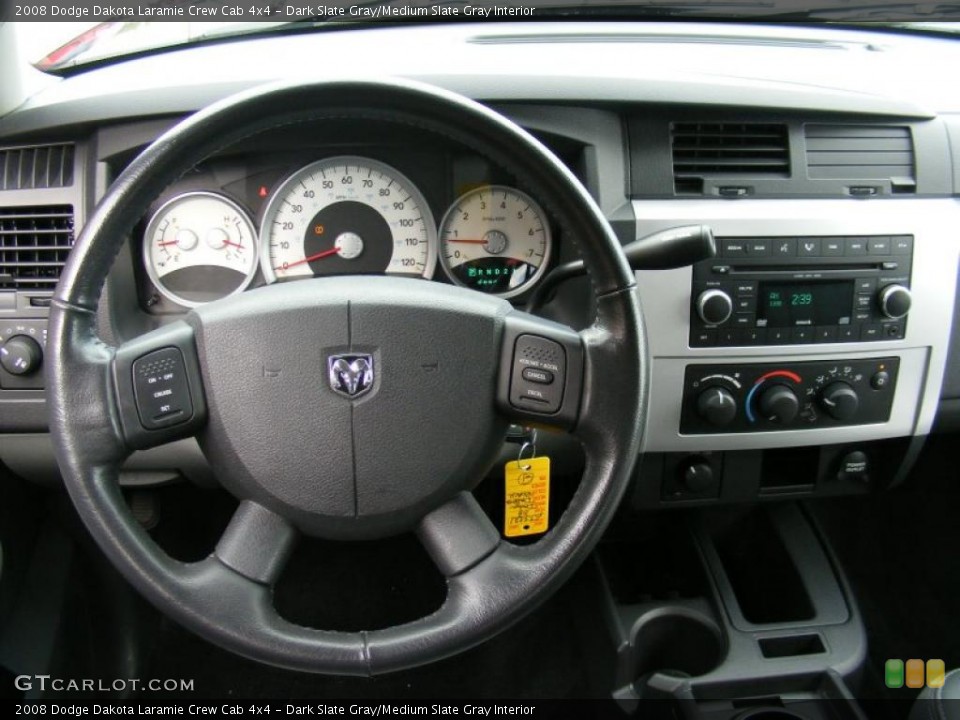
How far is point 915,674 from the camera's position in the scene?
1.88m

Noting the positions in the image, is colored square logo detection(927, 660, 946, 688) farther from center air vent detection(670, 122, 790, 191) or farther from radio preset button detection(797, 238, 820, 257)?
center air vent detection(670, 122, 790, 191)

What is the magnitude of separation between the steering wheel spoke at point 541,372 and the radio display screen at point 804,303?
0.57 meters

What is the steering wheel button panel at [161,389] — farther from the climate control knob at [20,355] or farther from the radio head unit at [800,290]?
the radio head unit at [800,290]

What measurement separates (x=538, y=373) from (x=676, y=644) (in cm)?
108

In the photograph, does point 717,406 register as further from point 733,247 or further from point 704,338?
point 733,247

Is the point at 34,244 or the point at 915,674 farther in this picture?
the point at 915,674

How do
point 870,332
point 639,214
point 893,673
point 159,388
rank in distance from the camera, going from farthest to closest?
point 893,673 < point 870,332 < point 639,214 < point 159,388

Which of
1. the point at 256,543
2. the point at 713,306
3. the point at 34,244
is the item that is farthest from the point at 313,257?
the point at 713,306

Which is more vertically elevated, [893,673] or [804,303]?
[804,303]

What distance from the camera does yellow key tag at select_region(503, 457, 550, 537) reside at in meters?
1.23

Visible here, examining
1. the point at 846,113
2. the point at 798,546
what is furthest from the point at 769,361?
the point at 798,546

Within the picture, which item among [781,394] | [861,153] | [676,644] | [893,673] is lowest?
[893,673]

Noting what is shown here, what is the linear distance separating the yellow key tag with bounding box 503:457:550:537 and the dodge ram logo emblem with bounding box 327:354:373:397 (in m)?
0.31

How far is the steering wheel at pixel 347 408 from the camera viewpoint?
3.17ft
